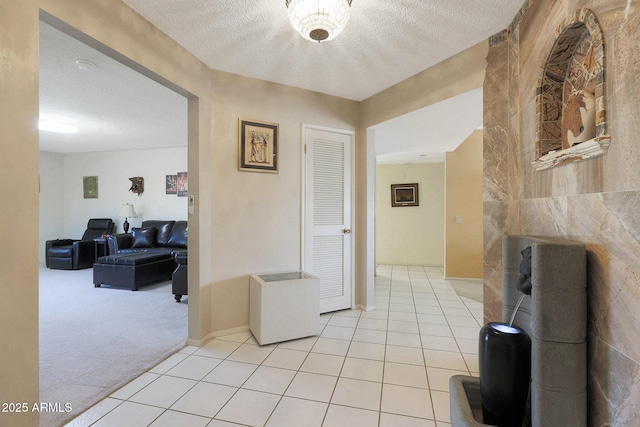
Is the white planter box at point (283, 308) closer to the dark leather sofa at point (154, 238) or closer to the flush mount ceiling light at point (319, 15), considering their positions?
the flush mount ceiling light at point (319, 15)

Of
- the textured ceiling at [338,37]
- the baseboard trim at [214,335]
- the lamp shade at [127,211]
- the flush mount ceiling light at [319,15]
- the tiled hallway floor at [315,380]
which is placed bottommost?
the tiled hallway floor at [315,380]

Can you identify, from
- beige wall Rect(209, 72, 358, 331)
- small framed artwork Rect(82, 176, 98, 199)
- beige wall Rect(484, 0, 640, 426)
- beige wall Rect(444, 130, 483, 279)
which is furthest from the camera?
small framed artwork Rect(82, 176, 98, 199)

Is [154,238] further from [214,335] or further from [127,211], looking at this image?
[214,335]

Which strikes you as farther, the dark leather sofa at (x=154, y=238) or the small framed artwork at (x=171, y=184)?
Result: the small framed artwork at (x=171, y=184)

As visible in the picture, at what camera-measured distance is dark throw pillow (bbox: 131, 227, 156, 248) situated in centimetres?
527

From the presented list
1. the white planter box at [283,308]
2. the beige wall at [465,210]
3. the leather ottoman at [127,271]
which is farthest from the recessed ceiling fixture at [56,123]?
the beige wall at [465,210]

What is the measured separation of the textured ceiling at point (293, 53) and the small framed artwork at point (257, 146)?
1.53 ft

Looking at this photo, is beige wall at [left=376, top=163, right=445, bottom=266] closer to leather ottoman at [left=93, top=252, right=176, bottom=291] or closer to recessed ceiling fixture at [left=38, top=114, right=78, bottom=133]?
leather ottoman at [left=93, top=252, right=176, bottom=291]

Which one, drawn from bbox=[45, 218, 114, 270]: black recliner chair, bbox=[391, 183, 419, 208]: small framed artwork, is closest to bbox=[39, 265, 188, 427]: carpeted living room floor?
bbox=[45, 218, 114, 270]: black recliner chair

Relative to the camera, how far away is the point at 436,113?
2791mm

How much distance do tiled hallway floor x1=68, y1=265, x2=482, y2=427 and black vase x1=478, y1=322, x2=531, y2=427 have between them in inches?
14.8

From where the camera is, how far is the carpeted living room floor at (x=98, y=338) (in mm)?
1799

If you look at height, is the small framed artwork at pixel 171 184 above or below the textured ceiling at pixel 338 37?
below

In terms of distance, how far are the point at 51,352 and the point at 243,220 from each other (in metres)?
1.84
